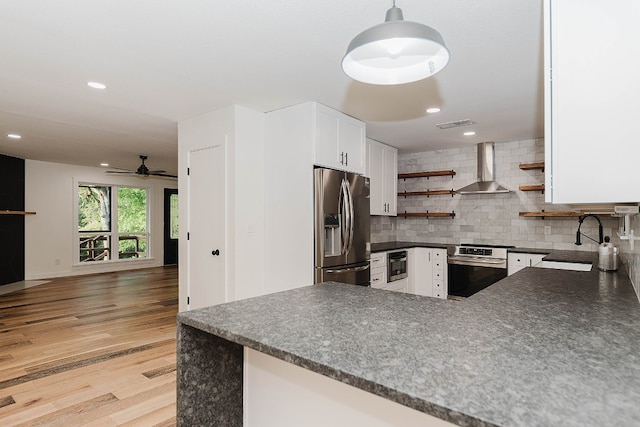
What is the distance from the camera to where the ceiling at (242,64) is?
6.16 feet

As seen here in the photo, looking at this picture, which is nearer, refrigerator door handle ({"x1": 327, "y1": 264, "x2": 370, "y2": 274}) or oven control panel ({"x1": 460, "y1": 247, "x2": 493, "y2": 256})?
refrigerator door handle ({"x1": 327, "y1": 264, "x2": 370, "y2": 274})

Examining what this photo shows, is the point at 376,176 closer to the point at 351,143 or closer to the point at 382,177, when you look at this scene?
the point at 382,177

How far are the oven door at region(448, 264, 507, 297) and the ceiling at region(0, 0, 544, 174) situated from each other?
5.76 feet

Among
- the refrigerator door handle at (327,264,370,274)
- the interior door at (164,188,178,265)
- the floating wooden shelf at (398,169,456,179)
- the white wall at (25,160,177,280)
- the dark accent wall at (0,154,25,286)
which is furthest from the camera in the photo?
the interior door at (164,188,178,265)

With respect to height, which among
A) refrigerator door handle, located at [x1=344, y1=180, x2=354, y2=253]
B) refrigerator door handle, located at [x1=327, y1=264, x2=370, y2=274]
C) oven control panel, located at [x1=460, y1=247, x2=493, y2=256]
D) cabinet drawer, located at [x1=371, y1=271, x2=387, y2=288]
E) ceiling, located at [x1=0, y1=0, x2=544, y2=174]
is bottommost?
cabinet drawer, located at [x1=371, y1=271, x2=387, y2=288]

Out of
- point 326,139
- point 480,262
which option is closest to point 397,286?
point 480,262

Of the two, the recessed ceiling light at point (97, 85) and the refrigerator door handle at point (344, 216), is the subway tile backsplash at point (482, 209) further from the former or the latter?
the recessed ceiling light at point (97, 85)

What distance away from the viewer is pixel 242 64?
8.32 feet

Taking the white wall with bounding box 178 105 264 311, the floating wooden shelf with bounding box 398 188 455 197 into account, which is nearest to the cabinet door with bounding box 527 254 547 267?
the floating wooden shelf with bounding box 398 188 455 197

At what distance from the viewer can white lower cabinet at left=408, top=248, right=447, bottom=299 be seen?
4.95m

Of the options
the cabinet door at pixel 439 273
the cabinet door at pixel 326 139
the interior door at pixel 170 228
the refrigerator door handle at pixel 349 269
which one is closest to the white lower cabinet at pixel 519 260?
the cabinet door at pixel 439 273

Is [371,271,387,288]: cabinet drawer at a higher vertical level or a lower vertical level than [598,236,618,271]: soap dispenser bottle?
lower

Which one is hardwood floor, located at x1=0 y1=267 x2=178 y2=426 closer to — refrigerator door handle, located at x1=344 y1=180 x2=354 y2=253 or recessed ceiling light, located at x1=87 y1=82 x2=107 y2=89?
refrigerator door handle, located at x1=344 y1=180 x2=354 y2=253

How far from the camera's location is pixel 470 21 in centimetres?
195
